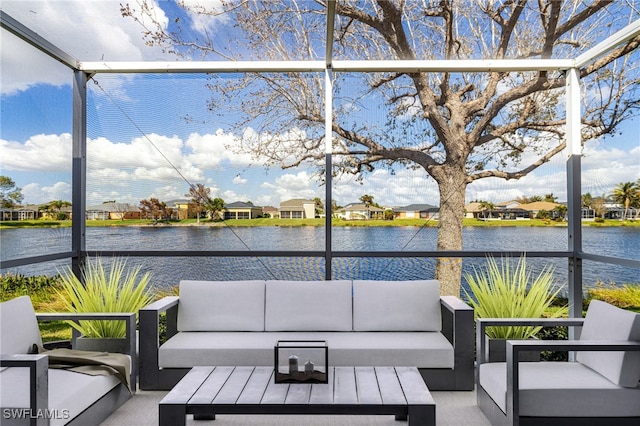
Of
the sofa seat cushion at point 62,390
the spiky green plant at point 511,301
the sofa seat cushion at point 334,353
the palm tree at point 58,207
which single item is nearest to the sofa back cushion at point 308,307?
the sofa seat cushion at point 334,353

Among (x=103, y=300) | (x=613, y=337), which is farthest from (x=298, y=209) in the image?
(x=613, y=337)

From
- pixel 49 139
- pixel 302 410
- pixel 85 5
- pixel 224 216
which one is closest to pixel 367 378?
pixel 302 410

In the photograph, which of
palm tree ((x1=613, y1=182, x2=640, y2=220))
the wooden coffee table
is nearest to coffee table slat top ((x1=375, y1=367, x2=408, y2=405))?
the wooden coffee table

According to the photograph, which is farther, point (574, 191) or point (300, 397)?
point (574, 191)

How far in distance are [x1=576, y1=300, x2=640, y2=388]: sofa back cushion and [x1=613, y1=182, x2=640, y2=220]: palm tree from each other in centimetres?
244

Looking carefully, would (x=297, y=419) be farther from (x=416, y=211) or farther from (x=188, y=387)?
(x=416, y=211)

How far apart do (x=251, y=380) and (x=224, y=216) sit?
310 centimetres

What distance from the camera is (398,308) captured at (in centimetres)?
430

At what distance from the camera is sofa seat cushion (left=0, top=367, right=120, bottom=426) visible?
268 cm

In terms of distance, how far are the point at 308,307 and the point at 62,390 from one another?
79.4 inches

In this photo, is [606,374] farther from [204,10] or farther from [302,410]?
[204,10]

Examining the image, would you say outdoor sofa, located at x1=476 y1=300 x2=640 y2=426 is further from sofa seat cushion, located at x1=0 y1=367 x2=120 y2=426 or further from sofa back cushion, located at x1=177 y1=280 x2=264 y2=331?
sofa seat cushion, located at x1=0 y1=367 x2=120 y2=426

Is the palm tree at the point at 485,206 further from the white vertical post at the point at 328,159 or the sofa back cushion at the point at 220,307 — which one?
the sofa back cushion at the point at 220,307

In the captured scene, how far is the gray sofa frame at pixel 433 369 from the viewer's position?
3818 mm
